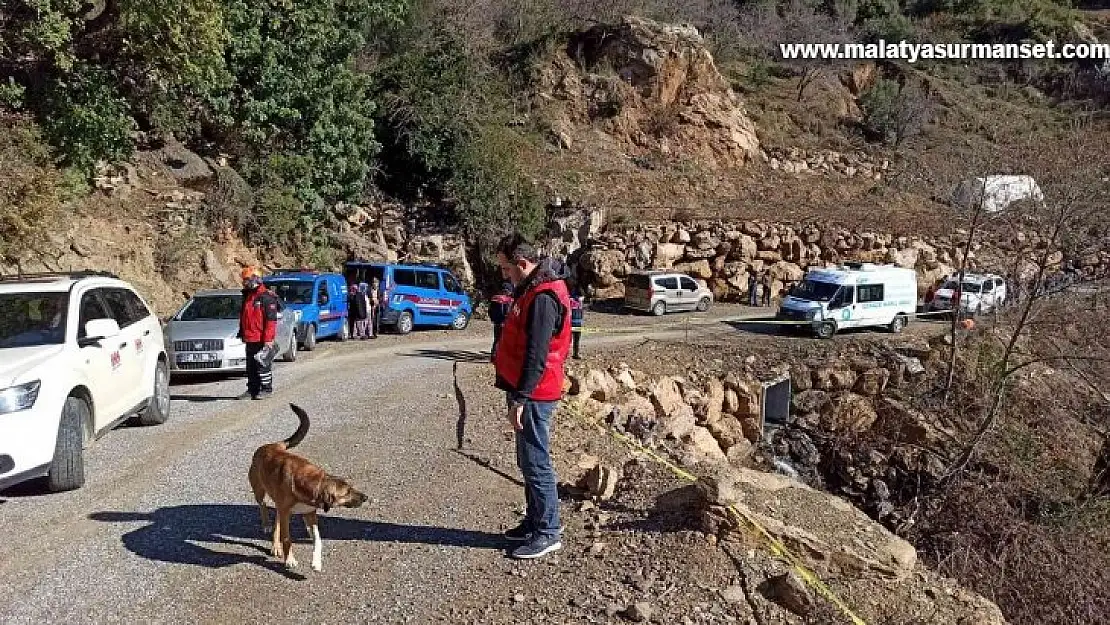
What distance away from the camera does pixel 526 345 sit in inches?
192

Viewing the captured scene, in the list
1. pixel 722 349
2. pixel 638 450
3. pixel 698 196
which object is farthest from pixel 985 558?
pixel 698 196

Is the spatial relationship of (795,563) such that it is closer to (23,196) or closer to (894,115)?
(23,196)

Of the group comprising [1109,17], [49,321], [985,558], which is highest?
[1109,17]

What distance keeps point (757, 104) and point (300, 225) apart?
29.2 meters

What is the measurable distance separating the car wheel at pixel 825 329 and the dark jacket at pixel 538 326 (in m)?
19.6

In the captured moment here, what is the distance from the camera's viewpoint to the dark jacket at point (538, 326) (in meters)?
4.84

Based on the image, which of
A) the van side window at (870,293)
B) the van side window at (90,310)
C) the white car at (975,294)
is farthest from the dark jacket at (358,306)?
the white car at (975,294)

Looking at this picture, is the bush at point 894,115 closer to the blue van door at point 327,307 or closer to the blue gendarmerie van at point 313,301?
the blue gendarmerie van at point 313,301

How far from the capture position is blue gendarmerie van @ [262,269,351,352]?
667 inches

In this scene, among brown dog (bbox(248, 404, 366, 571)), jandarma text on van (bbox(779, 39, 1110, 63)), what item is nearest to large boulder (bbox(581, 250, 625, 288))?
brown dog (bbox(248, 404, 366, 571))

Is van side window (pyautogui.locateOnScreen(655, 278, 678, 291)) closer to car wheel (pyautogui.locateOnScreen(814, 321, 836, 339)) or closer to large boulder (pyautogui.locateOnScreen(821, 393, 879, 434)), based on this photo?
car wheel (pyautogui.locateOnScreen(814, 321, 836, 339))

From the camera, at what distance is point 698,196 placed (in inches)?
1414

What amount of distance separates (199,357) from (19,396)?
6.80 meters

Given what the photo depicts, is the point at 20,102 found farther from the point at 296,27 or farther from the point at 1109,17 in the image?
the point at 1109,17
